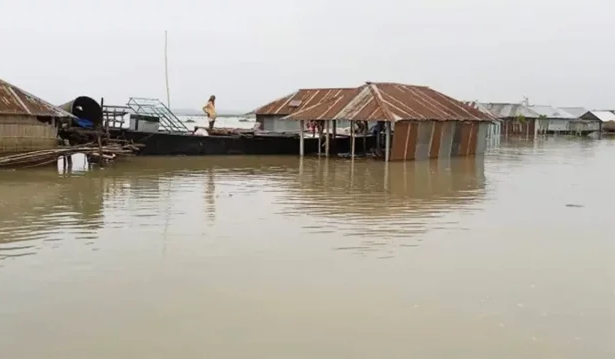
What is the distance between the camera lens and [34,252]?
8.44 metres

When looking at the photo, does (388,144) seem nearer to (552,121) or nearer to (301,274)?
(301,274)

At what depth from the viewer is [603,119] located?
66562 mm

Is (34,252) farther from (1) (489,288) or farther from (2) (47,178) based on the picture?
(2) (47,178)

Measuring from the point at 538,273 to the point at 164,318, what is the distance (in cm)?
450

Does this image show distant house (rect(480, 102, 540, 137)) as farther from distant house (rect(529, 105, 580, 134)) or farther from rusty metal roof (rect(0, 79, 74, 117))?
rusty metal roof (rect(0, 79, 74, 117))

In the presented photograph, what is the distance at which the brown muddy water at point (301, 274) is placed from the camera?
5.61m

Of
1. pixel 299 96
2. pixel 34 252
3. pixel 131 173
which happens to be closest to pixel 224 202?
pixel 34 252

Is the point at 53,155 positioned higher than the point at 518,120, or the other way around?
the point at 518,120

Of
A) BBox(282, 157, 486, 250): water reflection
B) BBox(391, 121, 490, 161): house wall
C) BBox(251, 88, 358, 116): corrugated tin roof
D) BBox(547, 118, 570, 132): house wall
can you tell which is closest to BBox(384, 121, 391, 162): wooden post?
BBox(391, 121, 490, 161): house wall

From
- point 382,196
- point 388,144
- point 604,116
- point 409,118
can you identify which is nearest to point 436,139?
point 409,118

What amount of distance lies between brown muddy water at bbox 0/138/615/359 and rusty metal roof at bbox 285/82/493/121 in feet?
30.6

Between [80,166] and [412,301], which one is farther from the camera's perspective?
[80,166]

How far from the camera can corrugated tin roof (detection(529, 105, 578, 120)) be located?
207 feet

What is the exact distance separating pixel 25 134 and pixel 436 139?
15.1 m
